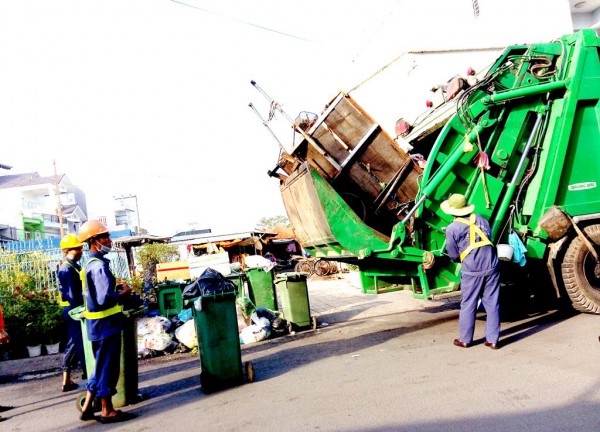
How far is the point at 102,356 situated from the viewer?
3814 millimetres

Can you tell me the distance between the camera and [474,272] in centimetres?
488

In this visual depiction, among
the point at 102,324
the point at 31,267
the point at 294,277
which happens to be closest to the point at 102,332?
the point at 102,324

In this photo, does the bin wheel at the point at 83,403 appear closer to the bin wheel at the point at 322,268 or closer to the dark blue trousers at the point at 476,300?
the dark blue trousers at the point at 476,300

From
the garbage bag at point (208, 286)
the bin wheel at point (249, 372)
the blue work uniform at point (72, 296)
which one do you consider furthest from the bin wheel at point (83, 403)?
the bin wheel at point (249, 372)

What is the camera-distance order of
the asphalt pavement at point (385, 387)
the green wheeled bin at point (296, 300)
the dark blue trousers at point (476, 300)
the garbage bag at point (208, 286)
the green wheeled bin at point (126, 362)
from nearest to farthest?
the asphalt pavement at point (385, 387) → the green wheeled bin at point (126, 362) → the garbage bag at point (208, 286) → the dark blue trousers at point (476, 300) → the green wheeled bin at point (296, 300)

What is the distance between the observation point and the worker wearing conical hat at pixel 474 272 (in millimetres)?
4781

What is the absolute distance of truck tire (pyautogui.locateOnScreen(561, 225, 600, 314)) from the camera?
5.48 meters

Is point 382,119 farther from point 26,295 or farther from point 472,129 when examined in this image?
point 26,295

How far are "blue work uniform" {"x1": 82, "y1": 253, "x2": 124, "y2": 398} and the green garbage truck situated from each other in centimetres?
267

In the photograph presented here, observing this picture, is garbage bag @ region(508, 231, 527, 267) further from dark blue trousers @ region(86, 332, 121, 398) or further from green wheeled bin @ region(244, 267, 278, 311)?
green wheeled bin @ region(244, 267, 278, 311)

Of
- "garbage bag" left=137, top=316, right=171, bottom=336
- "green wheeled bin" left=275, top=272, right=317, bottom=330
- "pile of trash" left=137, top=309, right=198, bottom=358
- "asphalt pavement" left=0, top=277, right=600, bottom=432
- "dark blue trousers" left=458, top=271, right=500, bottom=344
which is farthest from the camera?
"green wheeled bin" left=275, top=272, right=317, bottom=330

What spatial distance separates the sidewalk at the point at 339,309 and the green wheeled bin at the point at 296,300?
18.6 inches

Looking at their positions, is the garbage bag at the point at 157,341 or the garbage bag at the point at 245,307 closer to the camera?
the garbage bag at the point at 157,341

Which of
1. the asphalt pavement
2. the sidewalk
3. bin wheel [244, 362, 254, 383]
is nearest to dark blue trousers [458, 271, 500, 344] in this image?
the asphalt pavement
